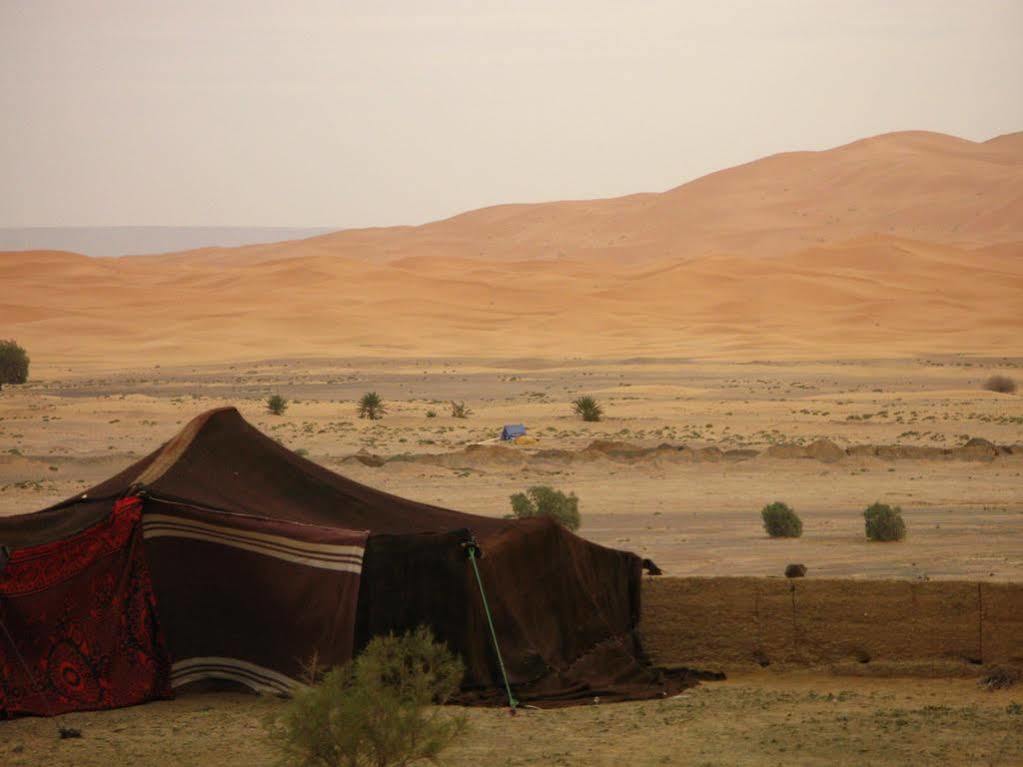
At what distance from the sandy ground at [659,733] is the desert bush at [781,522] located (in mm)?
7380

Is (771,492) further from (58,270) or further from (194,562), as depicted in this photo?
(58,270)

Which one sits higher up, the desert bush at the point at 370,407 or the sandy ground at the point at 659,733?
the desert bush at the point at 370,407

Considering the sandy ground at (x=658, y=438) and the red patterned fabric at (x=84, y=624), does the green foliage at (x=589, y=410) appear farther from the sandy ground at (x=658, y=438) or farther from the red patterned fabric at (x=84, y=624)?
the red patterned fabric at (x=84, y=624)

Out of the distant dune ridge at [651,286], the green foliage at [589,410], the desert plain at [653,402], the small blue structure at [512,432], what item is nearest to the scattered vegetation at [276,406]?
the desert plain at [653,402]

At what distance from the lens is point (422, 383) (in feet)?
156

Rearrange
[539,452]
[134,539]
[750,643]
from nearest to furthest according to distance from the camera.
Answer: [134,539] → [750,643] → [539,452]

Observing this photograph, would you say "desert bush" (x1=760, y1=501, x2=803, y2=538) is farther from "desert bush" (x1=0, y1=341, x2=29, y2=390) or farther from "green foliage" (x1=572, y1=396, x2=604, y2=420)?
"desert bush" (x1=0, y1=341, x2=29, y2=390)

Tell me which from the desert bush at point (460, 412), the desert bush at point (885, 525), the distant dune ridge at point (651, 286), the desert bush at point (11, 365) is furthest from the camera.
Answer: the distant dune ridge at point (651, 286)

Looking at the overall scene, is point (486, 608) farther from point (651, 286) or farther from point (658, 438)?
point (651, 286)

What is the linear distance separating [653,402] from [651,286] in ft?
171

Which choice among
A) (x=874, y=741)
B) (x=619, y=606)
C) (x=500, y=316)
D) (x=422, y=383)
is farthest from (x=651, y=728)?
(x=500, y=316)

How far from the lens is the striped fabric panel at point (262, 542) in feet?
31.2

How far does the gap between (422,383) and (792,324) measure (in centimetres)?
3221

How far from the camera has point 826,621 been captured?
1064cm
